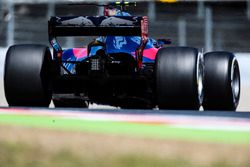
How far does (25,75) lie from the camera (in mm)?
5969

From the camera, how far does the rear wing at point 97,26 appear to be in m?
6.05

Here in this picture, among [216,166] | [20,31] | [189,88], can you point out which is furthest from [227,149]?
[20,31]

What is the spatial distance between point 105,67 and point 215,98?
1066mm

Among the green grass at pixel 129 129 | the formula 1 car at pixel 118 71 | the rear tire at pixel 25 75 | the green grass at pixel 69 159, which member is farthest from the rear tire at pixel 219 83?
the green grass at pixel 69 159

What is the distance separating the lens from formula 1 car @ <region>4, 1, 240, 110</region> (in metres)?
5.55

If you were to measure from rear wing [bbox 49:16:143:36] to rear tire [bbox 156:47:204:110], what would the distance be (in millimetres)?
538

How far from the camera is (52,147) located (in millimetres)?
3039

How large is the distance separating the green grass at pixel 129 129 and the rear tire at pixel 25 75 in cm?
266

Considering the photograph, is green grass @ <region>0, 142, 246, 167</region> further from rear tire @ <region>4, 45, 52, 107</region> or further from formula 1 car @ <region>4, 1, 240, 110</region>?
rear tire @ <region>4, 45, 52, 107</region>

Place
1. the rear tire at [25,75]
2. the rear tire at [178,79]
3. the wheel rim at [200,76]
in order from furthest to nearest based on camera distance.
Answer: the rear tire at [25,75] < the wheel rim at [200,76] < the rear tire at [178,79]

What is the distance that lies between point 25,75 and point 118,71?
0.99m

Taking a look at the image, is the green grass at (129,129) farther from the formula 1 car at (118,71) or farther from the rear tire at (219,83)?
the rear tire at (219,83)

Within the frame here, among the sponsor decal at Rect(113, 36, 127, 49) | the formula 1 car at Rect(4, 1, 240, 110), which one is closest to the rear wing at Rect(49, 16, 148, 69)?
the formula 1 car at Rect(4, 1, 240, 110)

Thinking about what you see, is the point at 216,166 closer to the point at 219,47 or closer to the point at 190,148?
the point at 190,148
